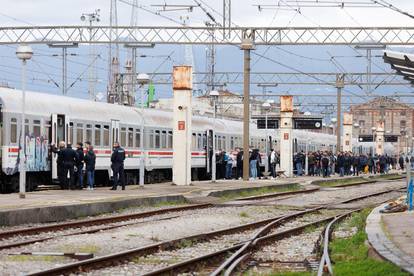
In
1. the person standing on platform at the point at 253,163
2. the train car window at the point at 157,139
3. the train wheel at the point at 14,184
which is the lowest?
the train wheel at the point at 14,184

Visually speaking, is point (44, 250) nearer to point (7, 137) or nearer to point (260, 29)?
point (7, 137)

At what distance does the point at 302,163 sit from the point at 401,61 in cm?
4928

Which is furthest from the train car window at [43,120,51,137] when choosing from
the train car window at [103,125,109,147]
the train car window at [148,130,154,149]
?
the train car window at [148,130,154,149]

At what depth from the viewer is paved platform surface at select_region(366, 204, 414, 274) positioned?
43.5 ft

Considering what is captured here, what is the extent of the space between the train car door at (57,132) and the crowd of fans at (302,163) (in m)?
15.0

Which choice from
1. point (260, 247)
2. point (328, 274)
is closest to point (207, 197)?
point (260, 247)

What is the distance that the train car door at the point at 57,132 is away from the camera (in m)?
34.4

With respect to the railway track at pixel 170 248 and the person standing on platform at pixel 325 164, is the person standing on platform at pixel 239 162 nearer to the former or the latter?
the person standing on platform at pixel 325 164

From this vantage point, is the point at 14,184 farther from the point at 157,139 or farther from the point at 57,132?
the point at 157,139

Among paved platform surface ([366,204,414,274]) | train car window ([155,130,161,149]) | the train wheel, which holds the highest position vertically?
train car window ([155,130,161,149])

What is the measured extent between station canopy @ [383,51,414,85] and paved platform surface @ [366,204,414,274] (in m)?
2.91

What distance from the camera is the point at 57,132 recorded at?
1407 inches

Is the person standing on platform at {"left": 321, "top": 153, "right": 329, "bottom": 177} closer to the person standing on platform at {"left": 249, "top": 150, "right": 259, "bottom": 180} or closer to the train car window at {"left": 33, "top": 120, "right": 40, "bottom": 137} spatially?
the person standing on platform at {"left": 249, "top": 150, "right": 259, "bottom": 180}

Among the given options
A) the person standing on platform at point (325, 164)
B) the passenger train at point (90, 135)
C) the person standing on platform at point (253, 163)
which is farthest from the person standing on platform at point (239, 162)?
the person standing on platform at point (325, 164)
